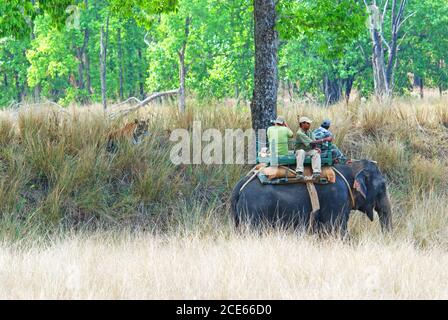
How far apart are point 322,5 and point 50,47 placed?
23.0 metres

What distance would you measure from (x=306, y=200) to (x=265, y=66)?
3.49 metres

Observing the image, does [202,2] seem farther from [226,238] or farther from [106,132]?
[226,238]

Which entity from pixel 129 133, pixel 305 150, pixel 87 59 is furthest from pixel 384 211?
pixel 87 59

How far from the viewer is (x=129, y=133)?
12023 millimetres

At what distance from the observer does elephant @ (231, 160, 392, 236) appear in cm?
893

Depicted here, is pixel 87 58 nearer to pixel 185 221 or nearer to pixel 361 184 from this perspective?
pixel 185 221

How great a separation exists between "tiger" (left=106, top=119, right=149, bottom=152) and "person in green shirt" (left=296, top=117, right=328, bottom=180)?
3736 millimetres

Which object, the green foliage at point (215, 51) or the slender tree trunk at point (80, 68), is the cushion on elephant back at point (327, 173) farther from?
the slender tree trunk at point (80, 68)

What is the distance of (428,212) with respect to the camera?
10.1m

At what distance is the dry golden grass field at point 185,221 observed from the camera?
629 cm

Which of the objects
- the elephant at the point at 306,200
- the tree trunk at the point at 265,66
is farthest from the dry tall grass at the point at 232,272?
the tree trunk at the point at 265,66

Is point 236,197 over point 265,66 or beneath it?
beneath

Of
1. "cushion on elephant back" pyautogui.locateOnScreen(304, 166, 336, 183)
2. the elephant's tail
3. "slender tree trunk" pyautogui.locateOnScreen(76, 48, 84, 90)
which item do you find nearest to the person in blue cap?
"cushion on elephant back" pyautogui.locateOnScreen(304, 166, 336, 183)

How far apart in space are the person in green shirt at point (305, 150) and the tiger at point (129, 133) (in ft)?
12.3
